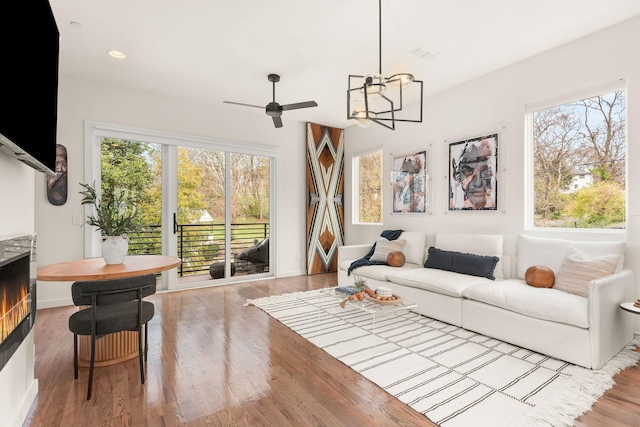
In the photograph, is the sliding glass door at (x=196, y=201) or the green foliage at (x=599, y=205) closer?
the green foliage at (x=599, y=205)

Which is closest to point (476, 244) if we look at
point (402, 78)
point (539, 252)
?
point (539, 252)

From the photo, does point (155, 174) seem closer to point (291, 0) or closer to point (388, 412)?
point (291, 0)

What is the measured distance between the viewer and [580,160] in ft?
10.7

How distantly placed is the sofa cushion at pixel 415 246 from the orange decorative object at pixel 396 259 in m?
0.21

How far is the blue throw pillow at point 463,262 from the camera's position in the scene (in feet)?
11.0

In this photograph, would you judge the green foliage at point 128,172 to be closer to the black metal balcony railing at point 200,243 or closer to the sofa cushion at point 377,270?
the black metal balcony railing at point 200,243

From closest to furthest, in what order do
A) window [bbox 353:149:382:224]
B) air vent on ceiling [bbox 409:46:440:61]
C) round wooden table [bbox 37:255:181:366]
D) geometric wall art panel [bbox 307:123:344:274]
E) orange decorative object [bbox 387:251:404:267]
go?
round wooden table [bbox 37:255:181:366]
air vent on ceiling [bbox 409:46:440:61]
orange decorative object [bbox 387:251:404:267]
window [bbox 353:149:382:224]
geometric wall art panel [bbox 307:123:344:274]

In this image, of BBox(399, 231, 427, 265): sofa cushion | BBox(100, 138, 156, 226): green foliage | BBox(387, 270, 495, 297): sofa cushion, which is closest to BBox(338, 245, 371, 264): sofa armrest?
BBox(399, 231, 427, 265): sofa cushion

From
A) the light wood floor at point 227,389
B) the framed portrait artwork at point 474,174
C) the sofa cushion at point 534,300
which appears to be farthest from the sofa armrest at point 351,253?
the sofa cushion at point 534,300

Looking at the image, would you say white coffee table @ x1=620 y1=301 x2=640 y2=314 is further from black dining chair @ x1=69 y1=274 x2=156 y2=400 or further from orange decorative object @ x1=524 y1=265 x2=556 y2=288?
black dining chair @ x1=69 y1=274 x2=156 y2=400

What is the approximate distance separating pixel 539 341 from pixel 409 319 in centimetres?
119

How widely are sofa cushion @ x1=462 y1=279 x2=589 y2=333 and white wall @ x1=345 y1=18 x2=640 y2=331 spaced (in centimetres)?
74

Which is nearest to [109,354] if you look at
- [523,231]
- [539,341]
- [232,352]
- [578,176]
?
[232,352]

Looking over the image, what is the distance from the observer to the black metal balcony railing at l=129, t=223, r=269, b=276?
458cm
